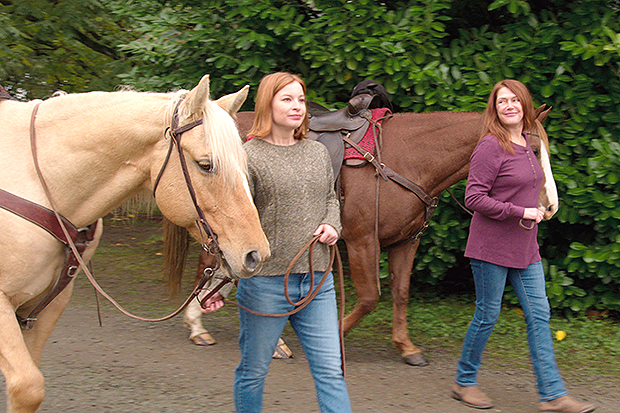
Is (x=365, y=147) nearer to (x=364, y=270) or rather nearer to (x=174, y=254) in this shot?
(x=364, y=270)

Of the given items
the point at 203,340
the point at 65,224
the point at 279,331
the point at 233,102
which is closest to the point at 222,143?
the point at 233,102

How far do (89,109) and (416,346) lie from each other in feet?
11.1

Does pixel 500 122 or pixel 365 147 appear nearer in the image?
pixel 500 122

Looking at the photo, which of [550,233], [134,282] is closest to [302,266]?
[550,233]

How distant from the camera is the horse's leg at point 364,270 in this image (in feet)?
15.4

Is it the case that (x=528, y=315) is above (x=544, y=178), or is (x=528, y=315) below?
below

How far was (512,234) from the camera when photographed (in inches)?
151

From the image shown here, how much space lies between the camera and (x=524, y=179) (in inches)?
A: 149

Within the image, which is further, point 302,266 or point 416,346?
point 416,346

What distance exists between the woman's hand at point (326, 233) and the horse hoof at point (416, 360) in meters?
2.24

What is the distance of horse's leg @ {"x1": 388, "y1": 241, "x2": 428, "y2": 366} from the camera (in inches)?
191

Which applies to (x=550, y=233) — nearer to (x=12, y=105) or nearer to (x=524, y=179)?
(x=524, y=179)

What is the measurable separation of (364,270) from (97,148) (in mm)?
2419

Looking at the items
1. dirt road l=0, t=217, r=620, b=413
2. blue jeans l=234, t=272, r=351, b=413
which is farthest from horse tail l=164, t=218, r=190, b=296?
blue jeans l=234, t=272, r=351, b=413
